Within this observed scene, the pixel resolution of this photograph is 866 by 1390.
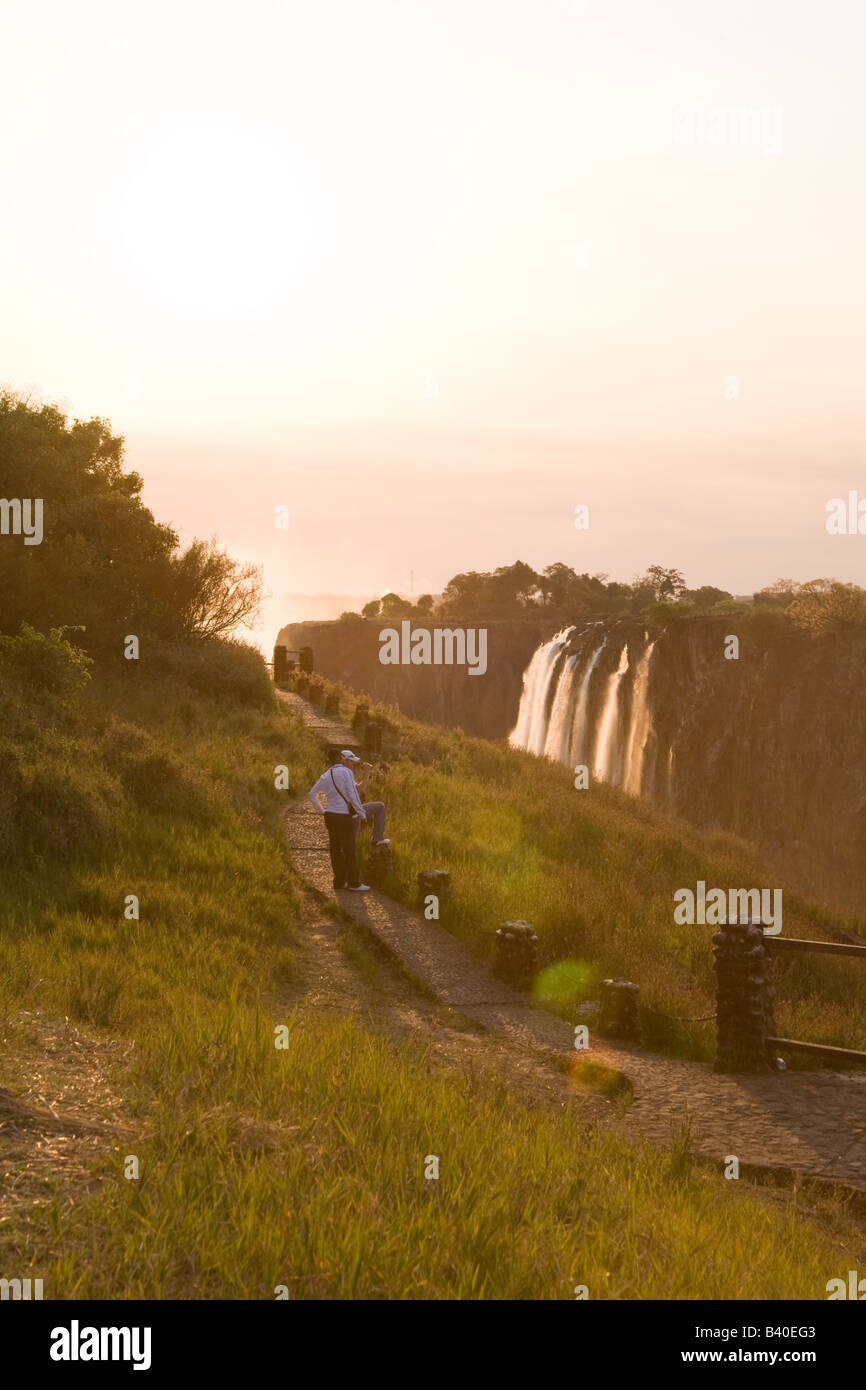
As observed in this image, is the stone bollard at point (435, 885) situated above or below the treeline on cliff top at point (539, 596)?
below

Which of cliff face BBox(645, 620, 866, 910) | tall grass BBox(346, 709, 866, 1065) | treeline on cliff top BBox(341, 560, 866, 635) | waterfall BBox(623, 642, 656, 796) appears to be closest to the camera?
tall grass BBox(346, 709, 866, 1065)

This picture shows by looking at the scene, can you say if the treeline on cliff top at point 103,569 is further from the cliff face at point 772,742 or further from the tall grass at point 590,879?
the cliff face at point 772,742

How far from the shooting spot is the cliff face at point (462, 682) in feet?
240

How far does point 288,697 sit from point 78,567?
997cm

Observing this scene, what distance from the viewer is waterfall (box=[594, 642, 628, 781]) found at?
170 feet

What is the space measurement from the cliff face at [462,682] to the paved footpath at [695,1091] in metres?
58.7

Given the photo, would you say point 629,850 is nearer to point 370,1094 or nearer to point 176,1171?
point 370,1094

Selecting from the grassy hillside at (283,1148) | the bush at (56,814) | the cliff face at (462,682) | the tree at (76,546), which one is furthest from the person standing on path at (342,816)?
the cliff face at (462,682)

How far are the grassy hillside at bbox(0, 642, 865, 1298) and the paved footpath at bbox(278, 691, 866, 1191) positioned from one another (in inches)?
19.3
